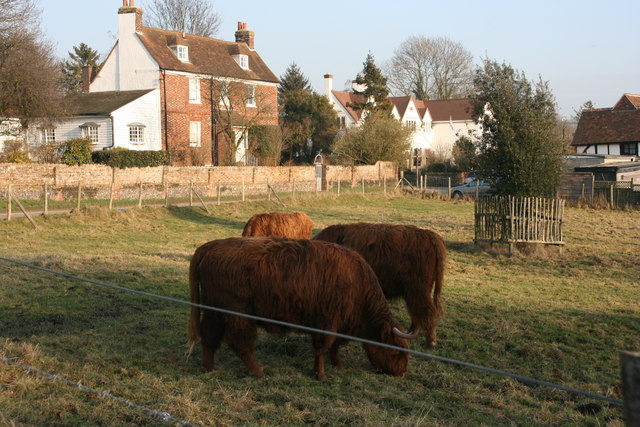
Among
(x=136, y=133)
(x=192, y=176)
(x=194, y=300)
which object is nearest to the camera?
(x=194, y=300)

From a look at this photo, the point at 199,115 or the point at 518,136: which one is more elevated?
the point at 199,115

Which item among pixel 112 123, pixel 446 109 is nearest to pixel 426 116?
pixel 446 109

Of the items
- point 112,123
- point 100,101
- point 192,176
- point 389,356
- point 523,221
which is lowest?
point 389,356

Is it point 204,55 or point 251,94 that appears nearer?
point 204,55

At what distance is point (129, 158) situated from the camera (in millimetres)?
35094

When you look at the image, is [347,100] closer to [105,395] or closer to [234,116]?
[234,116]

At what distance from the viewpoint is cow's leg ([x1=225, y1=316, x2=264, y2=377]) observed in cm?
663

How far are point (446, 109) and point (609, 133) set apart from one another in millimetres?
26192

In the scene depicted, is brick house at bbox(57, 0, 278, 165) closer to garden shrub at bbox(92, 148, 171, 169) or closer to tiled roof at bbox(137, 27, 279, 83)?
tiled roof at bbox(137, 27, 279, 83)

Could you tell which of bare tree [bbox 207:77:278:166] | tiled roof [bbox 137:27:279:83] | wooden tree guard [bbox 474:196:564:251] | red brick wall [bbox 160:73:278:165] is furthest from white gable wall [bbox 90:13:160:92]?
wooden tree guard [bbox 474:196:564:251]

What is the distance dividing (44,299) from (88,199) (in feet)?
61.2

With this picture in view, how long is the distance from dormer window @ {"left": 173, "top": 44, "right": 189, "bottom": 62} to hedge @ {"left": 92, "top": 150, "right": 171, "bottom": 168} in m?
8.26

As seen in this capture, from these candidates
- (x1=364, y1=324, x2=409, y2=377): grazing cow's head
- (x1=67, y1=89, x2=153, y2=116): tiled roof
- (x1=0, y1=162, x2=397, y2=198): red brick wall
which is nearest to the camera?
(x1=364, y1=324, x2=409, y2=377): grazing cow's head

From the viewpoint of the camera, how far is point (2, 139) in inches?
1366
